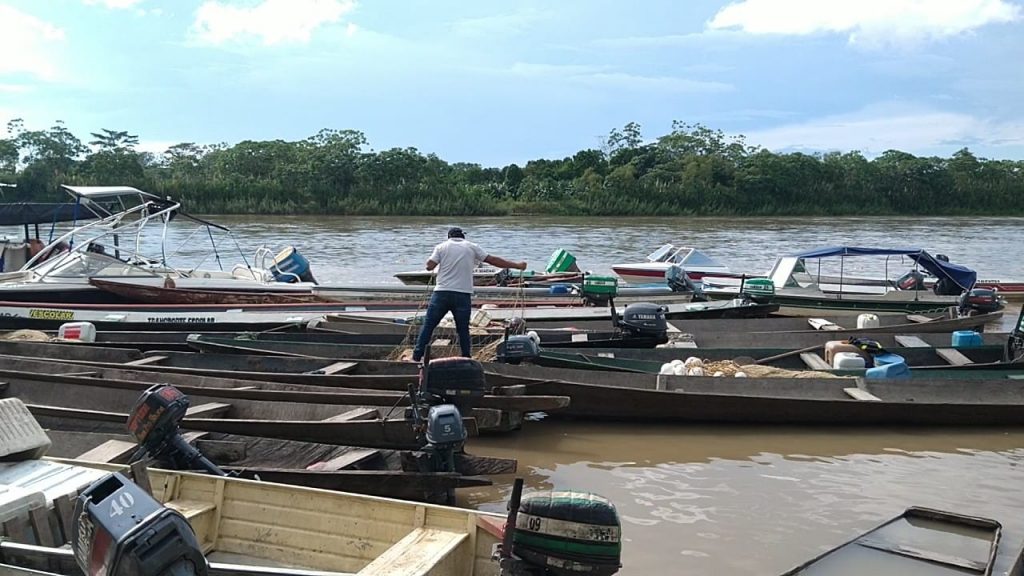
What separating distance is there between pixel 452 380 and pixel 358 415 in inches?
46.8

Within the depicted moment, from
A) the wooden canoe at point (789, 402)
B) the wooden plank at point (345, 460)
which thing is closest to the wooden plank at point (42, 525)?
the wooden plank at point (345, 460)

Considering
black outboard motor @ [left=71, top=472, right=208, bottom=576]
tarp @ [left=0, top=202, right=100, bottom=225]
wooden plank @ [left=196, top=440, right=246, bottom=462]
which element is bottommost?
wooden plank @ [left=196, top=440, right=246, bottom=462]

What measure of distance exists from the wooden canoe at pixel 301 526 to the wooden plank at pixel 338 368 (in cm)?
354

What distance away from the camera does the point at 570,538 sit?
3297mm

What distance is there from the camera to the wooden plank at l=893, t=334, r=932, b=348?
33.2ft

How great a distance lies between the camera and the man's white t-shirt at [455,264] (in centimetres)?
814

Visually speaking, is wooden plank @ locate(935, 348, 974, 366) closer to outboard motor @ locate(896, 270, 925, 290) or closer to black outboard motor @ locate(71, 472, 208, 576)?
outboard motor @ locate(896, 270, 925, 290)

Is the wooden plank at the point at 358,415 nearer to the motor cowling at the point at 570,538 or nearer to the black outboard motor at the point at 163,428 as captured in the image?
the black outboard motor at the point at 163,428

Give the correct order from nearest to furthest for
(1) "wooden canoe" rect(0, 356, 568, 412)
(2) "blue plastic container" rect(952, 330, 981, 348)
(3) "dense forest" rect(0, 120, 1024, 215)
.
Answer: (1) "wooden canoe" rect(0, 356, 568, 412) → (2) "blue plastic container" rect(952, 330, 981, 348) → (3) "dense forest" rect(0, 120, 1024, 215)

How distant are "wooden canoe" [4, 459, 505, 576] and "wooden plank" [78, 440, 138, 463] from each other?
65 cm

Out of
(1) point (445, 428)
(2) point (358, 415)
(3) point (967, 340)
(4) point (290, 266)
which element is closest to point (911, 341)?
(3) point (967, 340)

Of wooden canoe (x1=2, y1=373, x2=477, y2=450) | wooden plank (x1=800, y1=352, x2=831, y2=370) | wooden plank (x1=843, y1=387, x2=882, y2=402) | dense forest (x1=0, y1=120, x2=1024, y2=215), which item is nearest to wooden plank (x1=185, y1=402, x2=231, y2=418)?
wooden canoe (x1=2, y1=373, x2=477, y2=450)

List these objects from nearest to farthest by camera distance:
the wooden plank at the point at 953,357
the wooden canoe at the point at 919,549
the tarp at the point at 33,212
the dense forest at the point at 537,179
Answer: the wooden canoe at the point at 919,549 → the wooden plank at the point at 953,357 → the tarp at the point at 33,212 → the dense forest at the point at 537,179

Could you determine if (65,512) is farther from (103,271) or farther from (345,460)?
(103,271)
